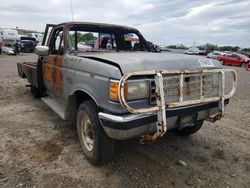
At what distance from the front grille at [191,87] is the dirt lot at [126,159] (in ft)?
3.38

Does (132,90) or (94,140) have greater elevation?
(132,90)

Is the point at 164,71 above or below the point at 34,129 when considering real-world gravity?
above

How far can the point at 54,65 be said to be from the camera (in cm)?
479

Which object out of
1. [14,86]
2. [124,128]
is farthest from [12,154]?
[14,86]

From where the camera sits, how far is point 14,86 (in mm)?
9227

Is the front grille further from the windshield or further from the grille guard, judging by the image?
the windshield

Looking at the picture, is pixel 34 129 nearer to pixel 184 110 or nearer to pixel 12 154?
pixel 12 154

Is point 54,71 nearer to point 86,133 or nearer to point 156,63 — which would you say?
point 86,133

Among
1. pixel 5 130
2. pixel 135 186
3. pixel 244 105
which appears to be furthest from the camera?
pixel 244 105

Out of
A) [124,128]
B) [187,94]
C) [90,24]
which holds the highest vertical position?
[90,24]

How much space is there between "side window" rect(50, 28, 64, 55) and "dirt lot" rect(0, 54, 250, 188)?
144cm

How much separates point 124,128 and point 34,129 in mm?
2714

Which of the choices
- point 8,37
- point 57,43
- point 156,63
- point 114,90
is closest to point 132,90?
point 114,90

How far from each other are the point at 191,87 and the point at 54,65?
99.5 inches
